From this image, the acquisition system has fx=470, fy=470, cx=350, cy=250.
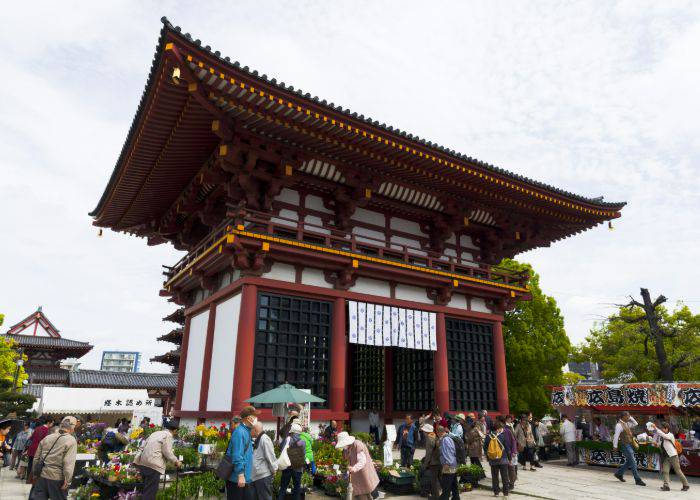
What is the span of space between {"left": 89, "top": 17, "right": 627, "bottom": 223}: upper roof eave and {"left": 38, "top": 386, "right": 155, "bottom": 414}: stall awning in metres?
19.7

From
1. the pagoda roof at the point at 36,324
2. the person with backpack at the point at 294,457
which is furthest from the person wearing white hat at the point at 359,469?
the pagoda roof at the point at 36,324

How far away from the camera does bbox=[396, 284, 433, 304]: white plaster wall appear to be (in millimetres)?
17844

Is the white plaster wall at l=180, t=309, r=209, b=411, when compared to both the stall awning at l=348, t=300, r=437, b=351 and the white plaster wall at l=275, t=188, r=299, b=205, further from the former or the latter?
the stall awning at l=348, t=300, r=437, b=351

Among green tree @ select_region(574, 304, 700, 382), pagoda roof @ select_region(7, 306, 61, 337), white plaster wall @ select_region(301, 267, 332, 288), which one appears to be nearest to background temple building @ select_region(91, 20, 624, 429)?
white plaster wall @ select_region(301, 267, 332, 288)

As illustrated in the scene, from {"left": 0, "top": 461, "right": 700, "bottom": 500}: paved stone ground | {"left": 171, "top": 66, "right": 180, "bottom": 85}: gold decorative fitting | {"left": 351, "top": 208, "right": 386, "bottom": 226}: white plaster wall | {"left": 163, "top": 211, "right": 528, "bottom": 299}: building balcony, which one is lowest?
{"left": 0, "top": 461, "right": 700, "bottom": 500}: paved stone ground

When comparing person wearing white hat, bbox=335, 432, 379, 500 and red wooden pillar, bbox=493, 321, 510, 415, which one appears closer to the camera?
person wearing white hat, bbox=335, 432, 379, 500

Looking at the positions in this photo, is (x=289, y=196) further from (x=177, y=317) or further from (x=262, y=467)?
(x=177, y=317)

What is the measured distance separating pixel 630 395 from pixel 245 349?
1328 centimetres

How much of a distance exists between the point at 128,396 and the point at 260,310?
94.4ft

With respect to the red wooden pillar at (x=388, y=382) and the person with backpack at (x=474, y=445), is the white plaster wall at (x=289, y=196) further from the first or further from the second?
the person with backpack at (x=474, y=445)

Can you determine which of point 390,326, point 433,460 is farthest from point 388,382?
point 433,460

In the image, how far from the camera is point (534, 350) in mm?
30219

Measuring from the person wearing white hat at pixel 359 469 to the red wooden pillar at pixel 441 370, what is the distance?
9765 millimetres

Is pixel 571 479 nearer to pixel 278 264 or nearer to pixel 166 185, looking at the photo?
pixel 278 264
